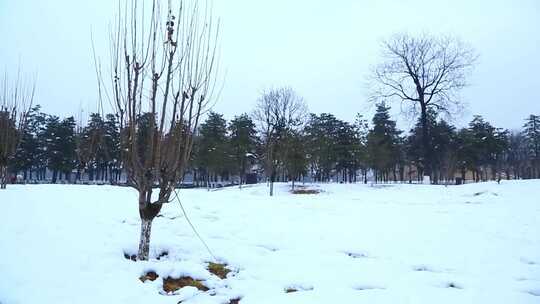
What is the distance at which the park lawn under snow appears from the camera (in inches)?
170

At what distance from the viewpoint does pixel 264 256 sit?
5.96m

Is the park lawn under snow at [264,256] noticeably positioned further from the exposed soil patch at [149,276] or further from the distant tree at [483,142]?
the distant tree at [483,142]

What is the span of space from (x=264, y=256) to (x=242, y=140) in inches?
1757

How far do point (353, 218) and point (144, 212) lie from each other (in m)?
6.11

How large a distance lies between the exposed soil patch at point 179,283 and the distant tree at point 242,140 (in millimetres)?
43180

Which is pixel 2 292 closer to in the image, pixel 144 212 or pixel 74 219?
pixel 144 212

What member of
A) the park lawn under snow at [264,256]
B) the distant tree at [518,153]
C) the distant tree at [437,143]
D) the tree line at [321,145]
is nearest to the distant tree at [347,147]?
the tree line at [321,145]

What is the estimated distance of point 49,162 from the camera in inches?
1981

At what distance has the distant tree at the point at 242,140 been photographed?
4981 cm

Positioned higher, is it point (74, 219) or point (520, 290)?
point (74, 219)

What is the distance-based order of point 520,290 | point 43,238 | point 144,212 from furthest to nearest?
1. point 43,238
2. point 144,212
3. point 520,290

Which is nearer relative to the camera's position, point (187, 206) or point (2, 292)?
point (2, 292)

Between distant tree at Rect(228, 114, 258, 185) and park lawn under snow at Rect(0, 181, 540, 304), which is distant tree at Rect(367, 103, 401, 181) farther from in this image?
park lawn under snow at Rect(0, 181, 540, 304)

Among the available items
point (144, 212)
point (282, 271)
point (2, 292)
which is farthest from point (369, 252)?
point (2, 292)
